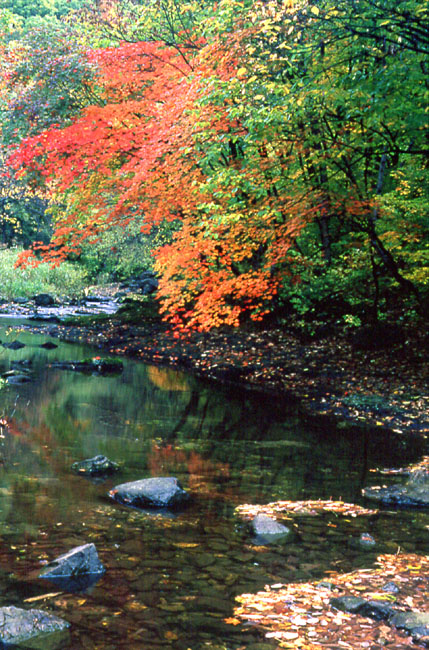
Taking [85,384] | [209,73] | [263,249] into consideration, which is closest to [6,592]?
[85,384]

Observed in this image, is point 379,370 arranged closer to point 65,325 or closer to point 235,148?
point 235,148

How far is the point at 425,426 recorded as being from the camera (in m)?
11.0

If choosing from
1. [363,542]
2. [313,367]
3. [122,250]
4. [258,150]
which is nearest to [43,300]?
[122,250]

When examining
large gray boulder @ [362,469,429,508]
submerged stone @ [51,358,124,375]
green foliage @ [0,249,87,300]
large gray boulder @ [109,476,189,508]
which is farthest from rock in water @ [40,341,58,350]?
large gray boulder @ [362,469,429,508]

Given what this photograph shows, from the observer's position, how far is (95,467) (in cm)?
760

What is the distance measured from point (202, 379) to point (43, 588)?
37.1ft

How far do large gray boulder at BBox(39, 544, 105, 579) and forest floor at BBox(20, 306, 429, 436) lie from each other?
7.34 metres

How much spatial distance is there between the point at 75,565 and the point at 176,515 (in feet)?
5.65

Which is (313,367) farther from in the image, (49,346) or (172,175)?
(49,346)

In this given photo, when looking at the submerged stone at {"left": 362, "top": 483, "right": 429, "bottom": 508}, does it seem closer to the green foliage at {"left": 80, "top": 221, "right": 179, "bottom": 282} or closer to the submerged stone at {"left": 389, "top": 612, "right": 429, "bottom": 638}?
the submerged stone at {"left": 389, "top": 612, "right": 429, "bottom": 638}

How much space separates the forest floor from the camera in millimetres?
12085

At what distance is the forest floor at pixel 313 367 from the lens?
12.1 m

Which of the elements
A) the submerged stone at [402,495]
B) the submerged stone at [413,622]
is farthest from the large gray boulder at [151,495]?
the submerged stone at [413,622]

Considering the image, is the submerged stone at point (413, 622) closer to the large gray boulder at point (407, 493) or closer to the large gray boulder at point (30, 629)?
the large gray boulder at point (30, 629)
